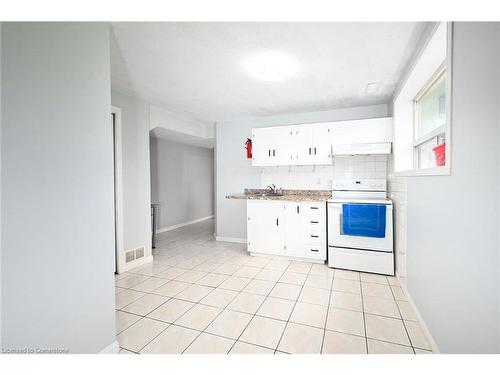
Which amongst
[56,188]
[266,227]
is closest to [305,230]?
[266,227]

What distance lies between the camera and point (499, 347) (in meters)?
0.99

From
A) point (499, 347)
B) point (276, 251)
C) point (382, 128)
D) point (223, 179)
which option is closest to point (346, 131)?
point (382, 128)

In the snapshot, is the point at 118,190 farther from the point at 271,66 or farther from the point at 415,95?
the point at 415,95

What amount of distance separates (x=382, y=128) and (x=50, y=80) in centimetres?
350

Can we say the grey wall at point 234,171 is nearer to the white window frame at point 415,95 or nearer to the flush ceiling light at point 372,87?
the flush ceiling light at point 372,87

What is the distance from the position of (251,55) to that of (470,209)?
1.97 m

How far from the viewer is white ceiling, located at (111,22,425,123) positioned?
5.90 feet

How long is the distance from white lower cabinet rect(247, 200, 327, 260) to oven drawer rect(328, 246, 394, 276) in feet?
0.58

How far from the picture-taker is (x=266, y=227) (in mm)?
3580


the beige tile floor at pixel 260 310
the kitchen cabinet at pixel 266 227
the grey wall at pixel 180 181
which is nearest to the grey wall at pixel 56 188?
the beige tile floor at pixel 260 310

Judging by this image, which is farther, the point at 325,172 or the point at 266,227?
the point at 325,172

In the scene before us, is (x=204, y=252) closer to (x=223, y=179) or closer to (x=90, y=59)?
(x=223, y=179)

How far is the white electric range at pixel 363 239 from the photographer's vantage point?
9.47 ft
